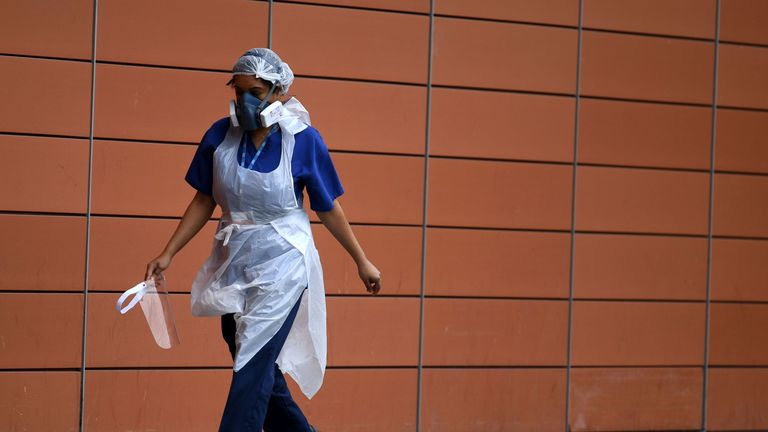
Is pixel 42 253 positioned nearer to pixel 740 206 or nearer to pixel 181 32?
pixel 181 32

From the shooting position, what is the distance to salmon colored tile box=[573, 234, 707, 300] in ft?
22.2

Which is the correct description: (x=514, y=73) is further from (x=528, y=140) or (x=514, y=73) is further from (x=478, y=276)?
(x=478, y=276)

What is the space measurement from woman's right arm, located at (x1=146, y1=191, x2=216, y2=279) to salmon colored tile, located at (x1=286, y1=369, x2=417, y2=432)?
1915mm

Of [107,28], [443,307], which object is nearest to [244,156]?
[107,28]

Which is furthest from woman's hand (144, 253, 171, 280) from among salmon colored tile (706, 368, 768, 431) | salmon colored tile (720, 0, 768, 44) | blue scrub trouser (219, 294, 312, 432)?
salmon colored tile (720, 0, 768, 44)

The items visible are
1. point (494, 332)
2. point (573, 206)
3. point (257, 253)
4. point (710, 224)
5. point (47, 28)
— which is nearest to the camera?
point (257, 253)

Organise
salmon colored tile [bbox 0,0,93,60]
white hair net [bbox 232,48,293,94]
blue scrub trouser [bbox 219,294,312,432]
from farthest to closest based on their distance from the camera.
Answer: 1. salmon colored tile [bbox 0,0,93,60]
2. white hair net [bbox 232,48,293,94]
3. blue scrub trouser [bbox 219,294,312,432]

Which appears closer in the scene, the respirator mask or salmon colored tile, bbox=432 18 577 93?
the respirator mask

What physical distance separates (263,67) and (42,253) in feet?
6.86

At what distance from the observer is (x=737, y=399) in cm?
709

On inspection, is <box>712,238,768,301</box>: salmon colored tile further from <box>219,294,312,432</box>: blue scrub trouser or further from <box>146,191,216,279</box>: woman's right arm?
<box>146,191,216,279</box>: woman's right arm

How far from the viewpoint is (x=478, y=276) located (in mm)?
6574

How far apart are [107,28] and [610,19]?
9.82ft

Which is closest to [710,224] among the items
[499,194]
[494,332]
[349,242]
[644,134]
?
[644,134]
